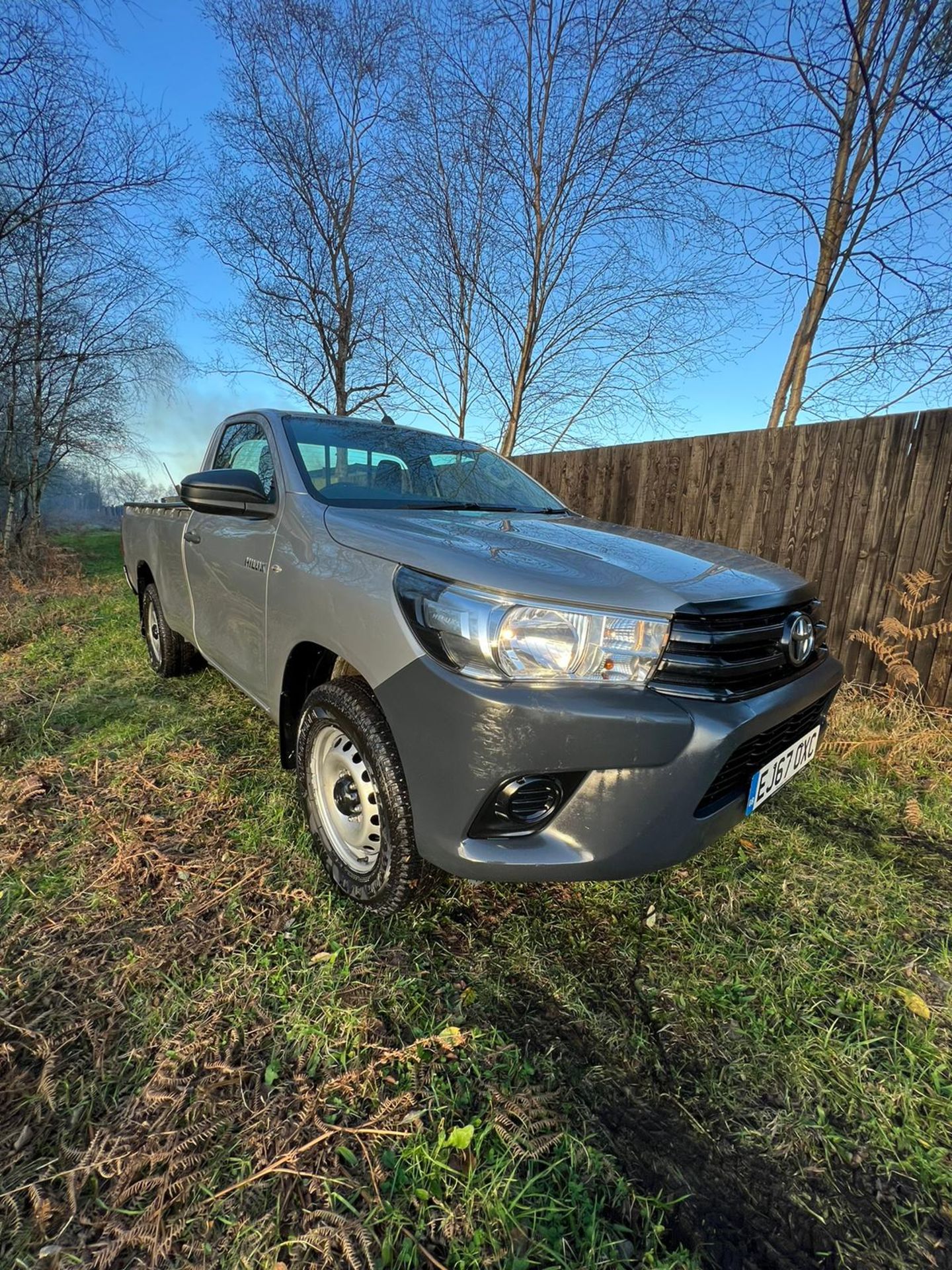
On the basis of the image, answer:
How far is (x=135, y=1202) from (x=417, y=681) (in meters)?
1.19

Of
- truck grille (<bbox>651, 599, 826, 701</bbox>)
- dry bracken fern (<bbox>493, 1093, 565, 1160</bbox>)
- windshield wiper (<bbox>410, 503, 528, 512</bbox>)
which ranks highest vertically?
windshield wiper (<bbox>410, 503, 528, 512</bbox>)

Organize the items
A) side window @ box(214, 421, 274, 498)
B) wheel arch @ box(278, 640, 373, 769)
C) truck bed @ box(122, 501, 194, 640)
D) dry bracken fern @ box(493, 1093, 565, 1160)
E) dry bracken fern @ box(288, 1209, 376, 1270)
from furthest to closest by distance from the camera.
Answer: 1. truck bed @ box(122, 501, 194, 640)
2. side window @ box(214, 421, 274, 498)
3. wheel arch @ box(278, 640, 373, 769)
4. dry bracken fern @ box(493, 1093, 565, 1160)
5. dry bracken fern @ box(288, 1209, 376, 1270)

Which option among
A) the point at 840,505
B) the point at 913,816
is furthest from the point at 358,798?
the point at 840,505

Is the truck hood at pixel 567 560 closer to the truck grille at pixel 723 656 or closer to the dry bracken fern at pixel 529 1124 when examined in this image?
the truck grille at pixel 723 656

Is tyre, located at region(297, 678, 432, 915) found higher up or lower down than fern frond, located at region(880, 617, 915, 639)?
lower down

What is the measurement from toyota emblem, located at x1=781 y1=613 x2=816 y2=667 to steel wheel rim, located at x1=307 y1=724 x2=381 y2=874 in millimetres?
1416

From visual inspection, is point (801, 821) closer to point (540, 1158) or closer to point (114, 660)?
point (540, 1158)

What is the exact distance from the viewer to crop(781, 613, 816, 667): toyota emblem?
1.80 m

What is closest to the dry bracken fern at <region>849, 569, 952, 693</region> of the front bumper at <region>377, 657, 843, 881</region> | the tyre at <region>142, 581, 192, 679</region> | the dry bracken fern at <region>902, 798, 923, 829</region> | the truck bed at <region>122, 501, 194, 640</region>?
the dry bracken fern at <region>902, 798, 923, 829</region>

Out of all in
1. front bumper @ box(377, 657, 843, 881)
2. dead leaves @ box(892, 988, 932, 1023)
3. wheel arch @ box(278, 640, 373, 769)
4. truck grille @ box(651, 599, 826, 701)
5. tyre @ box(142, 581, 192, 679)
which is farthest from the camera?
tyre @ box(142, 581, 192, 679)

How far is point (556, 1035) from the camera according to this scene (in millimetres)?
1499

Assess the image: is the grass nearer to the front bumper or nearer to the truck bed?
the front bumper

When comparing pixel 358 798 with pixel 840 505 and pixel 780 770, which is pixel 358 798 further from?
pixel 840 505

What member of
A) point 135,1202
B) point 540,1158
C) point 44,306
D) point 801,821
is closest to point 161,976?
point 135,1202
